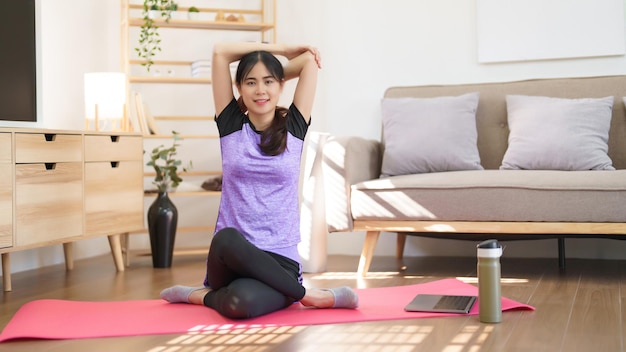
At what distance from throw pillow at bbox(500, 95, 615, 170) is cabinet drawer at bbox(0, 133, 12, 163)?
2172 mm

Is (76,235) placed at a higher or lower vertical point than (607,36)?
lower

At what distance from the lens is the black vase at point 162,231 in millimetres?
4016

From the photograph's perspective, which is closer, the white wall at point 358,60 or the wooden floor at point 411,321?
the wooden floor at point 411,321

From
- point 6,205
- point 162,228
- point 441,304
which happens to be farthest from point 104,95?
point 441,304

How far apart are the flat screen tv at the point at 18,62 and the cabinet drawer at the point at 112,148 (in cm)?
28

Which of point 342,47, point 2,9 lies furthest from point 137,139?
point 342,47

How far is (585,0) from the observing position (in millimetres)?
4078

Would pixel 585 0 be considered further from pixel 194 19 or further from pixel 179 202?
pixel 179 202

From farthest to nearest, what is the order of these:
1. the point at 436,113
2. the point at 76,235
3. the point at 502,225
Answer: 1. the point at 436,113
2. the point at 76,235
3. the point at 502,225

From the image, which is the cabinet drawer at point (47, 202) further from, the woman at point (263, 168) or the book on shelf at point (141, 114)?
the woman at point (263, 168)

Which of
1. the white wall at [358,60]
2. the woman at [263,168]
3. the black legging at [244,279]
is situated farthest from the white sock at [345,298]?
the white wall at [358,60]

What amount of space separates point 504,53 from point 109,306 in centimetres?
251

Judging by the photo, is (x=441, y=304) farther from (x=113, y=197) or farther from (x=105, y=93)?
(x=105, y=93)

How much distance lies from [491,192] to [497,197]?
31 millimetres
